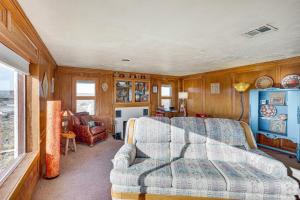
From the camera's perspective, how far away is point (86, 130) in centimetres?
445

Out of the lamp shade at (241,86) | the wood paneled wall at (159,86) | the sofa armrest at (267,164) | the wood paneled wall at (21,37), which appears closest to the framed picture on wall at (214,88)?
the lamp shade at (241,86)

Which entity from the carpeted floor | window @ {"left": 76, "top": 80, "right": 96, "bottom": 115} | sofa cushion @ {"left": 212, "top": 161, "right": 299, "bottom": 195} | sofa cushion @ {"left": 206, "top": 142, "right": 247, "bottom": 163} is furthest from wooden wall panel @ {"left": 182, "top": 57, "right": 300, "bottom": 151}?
window @ {"left": 76, "top": 80, "right": 96, "bottom": 115}

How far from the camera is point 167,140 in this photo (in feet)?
8.33

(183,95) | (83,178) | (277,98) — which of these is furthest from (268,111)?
(83,178)

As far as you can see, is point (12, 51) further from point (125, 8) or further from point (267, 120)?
point (267, 120)

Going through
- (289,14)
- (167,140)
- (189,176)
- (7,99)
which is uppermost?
(289,14)

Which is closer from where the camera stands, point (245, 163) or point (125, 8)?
point (125, 8)

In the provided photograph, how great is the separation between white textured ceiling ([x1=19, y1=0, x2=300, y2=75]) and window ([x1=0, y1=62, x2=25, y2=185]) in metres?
0.78

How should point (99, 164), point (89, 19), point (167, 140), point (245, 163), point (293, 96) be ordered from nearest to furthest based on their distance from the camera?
point (89, 19), point (245, 163), point (167, 140), point (99, 164), point (293, 96)

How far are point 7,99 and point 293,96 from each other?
17.0 feet

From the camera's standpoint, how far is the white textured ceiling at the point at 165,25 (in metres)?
1.68

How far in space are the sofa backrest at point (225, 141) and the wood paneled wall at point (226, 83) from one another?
2704mm

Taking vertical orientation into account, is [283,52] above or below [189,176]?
A: above

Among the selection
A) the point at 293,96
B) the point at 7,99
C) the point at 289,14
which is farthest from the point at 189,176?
the point at 293,96
